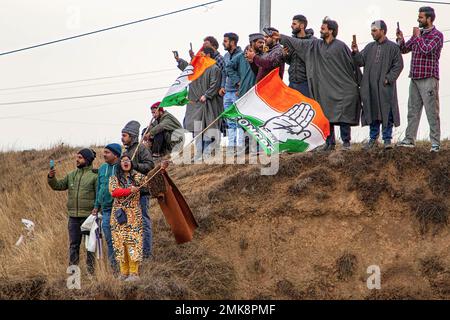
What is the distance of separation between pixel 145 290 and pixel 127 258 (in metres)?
0.54

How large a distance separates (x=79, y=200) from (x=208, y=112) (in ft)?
14.0

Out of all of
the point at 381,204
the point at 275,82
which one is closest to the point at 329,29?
the point at 275,82

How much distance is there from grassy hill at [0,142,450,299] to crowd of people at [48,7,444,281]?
1.69 feet

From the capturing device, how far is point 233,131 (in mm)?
19375

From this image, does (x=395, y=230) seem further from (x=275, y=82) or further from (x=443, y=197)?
(x=275, y=82)

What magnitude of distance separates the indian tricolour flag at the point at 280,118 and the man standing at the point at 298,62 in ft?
4.25

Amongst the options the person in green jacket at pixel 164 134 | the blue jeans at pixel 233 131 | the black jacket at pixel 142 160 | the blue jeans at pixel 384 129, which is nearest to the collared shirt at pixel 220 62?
the blue jeans at pixel 233 131

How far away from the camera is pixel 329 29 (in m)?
18.0

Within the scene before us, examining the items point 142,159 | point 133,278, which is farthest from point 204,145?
point 133,278

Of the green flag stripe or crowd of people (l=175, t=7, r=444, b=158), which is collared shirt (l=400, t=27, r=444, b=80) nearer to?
crowd of people (l=175, t=7, r=444, b=158)

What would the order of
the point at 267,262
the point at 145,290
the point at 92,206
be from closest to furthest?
the point at 145,290, the point at 92,206, the point at 267,262

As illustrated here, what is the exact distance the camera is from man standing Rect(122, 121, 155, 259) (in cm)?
1631

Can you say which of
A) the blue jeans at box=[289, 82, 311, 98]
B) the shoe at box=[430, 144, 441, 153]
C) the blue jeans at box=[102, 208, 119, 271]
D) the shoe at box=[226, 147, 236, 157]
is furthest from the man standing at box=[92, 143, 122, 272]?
the shoe at box=[430, 144, 441, 153]

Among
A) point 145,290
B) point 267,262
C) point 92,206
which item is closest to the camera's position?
point 145,290
